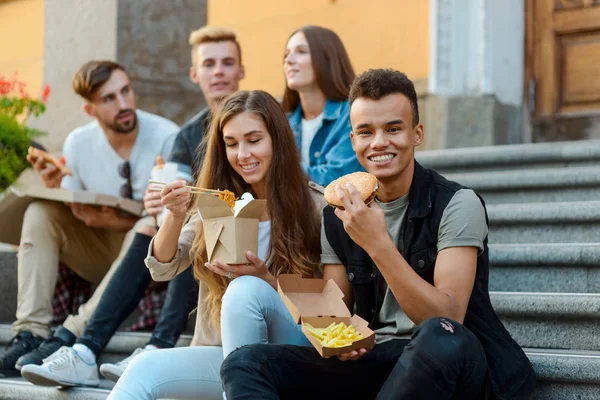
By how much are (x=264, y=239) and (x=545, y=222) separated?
55.3 inches

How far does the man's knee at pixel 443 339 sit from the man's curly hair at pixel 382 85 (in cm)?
69

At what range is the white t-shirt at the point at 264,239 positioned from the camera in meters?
3.32

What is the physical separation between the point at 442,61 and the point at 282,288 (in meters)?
3.70

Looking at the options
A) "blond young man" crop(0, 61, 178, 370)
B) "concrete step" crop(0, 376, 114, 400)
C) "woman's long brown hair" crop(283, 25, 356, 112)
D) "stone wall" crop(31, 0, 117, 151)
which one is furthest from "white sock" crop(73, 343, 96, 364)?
"stone wall" crop(31, 0, 117, 151)

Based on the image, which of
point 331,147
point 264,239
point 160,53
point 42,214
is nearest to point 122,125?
point 42,214

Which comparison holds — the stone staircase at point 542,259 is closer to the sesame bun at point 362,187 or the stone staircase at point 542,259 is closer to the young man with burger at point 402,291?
the young man with burger at point 402,291

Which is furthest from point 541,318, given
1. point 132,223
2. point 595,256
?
point 132,223

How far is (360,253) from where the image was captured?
2979 millimetres

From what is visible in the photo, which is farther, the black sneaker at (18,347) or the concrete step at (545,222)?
the black sneaker at (18,347)

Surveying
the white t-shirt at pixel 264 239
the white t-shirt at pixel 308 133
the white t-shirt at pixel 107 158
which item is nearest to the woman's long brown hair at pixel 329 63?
the white t-shirt at pixel 308 133

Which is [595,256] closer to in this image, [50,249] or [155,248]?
[155,248]

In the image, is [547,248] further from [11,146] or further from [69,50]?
[69,50]

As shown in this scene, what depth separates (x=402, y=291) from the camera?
268cm

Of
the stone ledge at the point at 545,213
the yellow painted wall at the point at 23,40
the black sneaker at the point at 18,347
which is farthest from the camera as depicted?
the yellow painted wall at the point at 23,40
